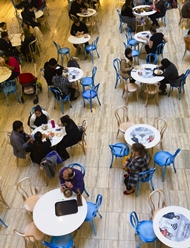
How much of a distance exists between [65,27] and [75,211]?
8879 millimetres

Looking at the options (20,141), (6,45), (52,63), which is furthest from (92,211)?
(6,45)

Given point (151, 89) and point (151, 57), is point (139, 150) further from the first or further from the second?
point (151, 57)

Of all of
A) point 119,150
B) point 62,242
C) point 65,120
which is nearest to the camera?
point 62,242

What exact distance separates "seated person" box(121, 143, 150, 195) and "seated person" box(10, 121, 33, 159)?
6.97 ft

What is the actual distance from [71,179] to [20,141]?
175 centimetres

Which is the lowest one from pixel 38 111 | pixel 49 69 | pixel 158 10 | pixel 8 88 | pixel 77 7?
pixel 8 88

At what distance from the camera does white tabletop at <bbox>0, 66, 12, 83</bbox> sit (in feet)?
25.7

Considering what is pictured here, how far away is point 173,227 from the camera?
426 centimetres

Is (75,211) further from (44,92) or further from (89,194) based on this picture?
(44,92)

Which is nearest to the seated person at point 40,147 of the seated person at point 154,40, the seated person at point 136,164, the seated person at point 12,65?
the seated person at point 136,164

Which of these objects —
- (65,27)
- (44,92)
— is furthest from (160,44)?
(65,27)

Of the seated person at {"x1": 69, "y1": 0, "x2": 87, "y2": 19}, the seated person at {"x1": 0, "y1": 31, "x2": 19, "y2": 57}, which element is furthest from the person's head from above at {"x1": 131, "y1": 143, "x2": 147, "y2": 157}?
the seated person at {"x1": 69, "y1": 0, "x2": 87, "y2": 19}

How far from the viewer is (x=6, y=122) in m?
7.54

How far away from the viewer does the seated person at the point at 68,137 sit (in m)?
5.91
